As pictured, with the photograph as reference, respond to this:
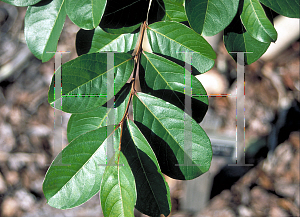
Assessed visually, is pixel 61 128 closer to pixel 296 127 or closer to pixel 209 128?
pixel 209 128

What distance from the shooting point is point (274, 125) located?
2.64 m

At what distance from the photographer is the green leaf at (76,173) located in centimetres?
53

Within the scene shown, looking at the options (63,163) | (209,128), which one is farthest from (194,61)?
(209,128)

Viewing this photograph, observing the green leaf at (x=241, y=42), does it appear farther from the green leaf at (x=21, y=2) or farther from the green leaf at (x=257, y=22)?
the green leaf at (x=21, y=2)

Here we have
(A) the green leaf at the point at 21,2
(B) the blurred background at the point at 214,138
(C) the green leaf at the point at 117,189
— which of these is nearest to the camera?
(C) the green leaf at the point at 117,189

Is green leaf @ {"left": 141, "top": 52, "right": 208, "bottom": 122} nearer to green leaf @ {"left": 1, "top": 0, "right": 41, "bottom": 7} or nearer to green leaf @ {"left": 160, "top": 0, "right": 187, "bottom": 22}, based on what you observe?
green leaf @ {"left": 160, "top": 0, "right": 187, "bottom": 22}

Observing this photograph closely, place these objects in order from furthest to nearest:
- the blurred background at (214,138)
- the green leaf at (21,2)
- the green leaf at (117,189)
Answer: the blurred background at (214,138) < the green leaf at (21,2) < the green leaf at (117,189)

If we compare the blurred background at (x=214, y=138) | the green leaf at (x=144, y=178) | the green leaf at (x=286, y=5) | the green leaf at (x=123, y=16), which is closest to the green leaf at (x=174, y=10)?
the green leaf at (x=123, y=16)

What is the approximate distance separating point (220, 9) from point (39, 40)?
0.44 m

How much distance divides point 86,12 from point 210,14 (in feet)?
0.87

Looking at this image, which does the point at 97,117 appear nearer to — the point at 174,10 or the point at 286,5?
the point at 174,10

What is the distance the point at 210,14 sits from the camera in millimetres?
561

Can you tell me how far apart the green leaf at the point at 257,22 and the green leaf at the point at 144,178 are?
0.36 meters

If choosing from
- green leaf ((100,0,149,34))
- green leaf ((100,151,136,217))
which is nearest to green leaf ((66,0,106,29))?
green leaf ((100,0,149,34))
